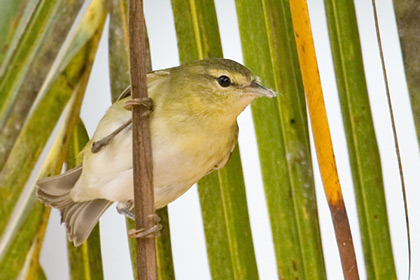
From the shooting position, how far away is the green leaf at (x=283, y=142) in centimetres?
111

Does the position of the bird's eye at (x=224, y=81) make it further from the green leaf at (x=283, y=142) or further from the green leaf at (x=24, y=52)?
the green leaf at (x=24, y=52)

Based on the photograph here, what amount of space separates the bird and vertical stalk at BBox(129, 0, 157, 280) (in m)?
0.31

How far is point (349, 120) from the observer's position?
1.15 metres

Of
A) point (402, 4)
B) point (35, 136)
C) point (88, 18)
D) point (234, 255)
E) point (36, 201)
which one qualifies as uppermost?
point (88, 18)

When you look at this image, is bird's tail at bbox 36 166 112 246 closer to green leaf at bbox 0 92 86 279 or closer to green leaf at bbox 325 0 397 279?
green leaf at bbox 0 92 86 279

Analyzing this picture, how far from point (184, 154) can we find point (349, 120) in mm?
394

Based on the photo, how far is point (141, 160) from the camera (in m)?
1.01

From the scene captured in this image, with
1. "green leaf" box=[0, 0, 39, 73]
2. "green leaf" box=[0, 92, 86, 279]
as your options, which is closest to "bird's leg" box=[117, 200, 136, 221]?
"green leaf" box=[0, 92, 86, 279]

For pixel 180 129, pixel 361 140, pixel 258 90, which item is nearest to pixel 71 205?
pixel 180 129

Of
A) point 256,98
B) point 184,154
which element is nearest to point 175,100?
point 184,154

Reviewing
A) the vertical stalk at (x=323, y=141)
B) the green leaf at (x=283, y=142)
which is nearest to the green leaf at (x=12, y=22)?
the green leaf at (x=283, y=142)

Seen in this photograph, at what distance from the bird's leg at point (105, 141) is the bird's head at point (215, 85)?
15 centimetres

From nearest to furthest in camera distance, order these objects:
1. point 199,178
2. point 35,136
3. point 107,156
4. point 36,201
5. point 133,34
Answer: point 133,34 → point 35,136 → point 36,201 → point 199,178 → point 107,156

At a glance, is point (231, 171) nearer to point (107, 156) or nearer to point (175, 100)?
point (175, 100)
